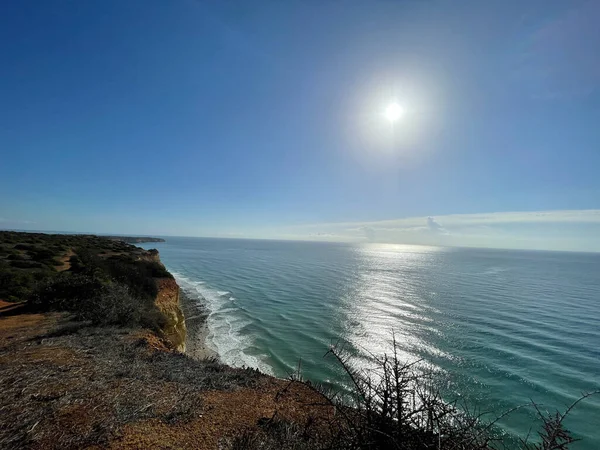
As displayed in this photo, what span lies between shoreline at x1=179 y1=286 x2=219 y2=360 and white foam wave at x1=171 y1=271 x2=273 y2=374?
0.42 meters

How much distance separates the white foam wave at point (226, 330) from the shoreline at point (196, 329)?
42 cm

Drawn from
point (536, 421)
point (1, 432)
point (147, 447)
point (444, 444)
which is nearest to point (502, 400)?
point (536, 421)

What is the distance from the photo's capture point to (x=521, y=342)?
865 inches

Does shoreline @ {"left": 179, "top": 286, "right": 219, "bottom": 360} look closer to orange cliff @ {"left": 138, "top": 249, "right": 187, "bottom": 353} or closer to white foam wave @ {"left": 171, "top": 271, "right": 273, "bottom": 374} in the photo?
white foam wave @ {"left": 171, "top": 271, "right": 273, "bottom": 374}

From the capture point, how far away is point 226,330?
2534 cm

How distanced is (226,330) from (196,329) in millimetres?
2675

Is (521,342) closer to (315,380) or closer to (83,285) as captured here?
(315,380)

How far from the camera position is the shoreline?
20316mm

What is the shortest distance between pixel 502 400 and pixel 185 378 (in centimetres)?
1570

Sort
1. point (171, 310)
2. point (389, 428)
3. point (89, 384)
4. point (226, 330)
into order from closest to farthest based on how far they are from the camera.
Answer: point (389, 428) → point (89, 384) → point (171, 310) → point (226, 330)

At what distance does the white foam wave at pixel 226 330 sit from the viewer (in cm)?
1940

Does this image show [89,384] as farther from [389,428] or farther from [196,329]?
[196,329]

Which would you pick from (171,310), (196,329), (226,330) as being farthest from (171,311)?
(226,330)

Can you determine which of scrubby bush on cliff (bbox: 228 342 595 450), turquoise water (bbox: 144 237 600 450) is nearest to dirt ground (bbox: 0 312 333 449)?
scrubby bush on cliff (bbox: 228 342 595 450)
